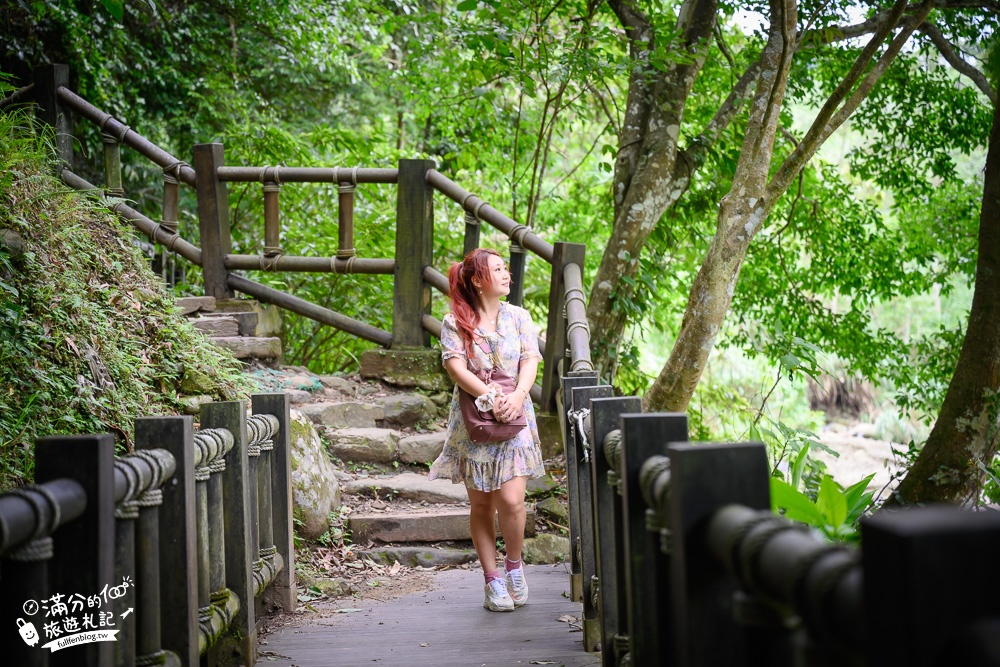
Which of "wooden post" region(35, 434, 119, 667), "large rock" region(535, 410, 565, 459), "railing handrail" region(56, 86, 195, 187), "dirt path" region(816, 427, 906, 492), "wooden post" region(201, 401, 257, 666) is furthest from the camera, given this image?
"dirt path" region(816, 427, 906, 492)

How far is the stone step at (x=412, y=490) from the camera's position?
472 cm

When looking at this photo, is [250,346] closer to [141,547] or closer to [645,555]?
[141,547]

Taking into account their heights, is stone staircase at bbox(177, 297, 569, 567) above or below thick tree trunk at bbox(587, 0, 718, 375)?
below

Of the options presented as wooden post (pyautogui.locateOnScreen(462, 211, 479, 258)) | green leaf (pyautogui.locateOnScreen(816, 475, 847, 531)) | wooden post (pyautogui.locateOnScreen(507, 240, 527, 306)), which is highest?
wooden post (pyautogui.locateOnScreen(462, 211, 479, 258))

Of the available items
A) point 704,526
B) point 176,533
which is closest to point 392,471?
point 176,533

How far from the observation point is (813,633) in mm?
1096

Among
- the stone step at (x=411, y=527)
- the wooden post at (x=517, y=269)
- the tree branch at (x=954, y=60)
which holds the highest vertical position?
the tree branch at (x=954, y=60)

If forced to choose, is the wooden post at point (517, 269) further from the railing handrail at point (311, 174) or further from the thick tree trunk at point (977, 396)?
the thick tree trunk at point (977, 396)

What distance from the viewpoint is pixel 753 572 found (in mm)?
1196

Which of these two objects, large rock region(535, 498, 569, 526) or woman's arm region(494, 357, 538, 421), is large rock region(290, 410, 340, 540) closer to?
large rock region(535, 498, 569, 526)

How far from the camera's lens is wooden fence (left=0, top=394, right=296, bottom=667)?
1574 mm

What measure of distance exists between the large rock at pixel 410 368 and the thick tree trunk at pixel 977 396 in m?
3.05

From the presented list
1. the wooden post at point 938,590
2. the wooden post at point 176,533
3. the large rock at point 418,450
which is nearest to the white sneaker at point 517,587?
the large rock at point 418,450

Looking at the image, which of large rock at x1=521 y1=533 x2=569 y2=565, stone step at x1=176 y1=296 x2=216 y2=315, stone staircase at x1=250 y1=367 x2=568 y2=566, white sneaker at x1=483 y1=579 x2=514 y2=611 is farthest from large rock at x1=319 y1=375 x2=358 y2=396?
white sneaker at x1=483 y1=579 x2=514 y2=611
